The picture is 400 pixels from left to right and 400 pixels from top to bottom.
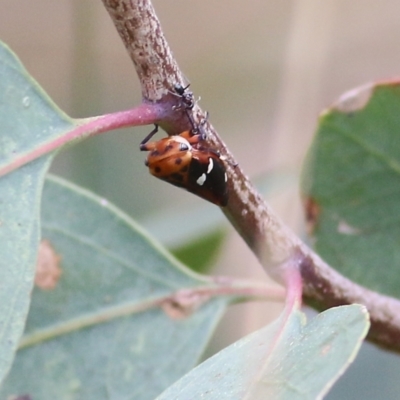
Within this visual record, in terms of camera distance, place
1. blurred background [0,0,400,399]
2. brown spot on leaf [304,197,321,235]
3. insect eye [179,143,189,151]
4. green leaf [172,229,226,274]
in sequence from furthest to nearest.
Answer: blurred background [0,0,400,399] → green leaf [172,229,226,274] → brown spot on leaf [304,197,321,235] → insect eye [179,143,189,151]

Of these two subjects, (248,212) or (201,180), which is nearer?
(248,212)

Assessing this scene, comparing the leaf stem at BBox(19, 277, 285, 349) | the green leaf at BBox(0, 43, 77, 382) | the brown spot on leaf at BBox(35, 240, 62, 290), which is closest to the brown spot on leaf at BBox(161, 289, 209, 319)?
the leaf stem at BBox(19, 277, 285, 349)

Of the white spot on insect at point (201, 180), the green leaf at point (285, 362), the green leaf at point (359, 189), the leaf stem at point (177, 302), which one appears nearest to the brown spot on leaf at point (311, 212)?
the green leaf at point (359, 189)

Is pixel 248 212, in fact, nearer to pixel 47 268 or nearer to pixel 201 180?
pixel 201 180

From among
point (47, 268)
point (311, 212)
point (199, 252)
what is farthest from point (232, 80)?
point (47, 268)

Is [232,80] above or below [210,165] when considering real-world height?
below

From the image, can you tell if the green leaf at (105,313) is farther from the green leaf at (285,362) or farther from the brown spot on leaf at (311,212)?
the green leaf at (285,362)

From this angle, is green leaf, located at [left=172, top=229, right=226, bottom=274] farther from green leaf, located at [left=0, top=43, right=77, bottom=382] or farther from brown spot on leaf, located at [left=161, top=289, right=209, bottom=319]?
green leaf, located at [left=0, top=43, right=77, bottom=382]

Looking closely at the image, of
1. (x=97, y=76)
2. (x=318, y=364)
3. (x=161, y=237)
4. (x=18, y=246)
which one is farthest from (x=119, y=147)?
(x=318, y=364)
